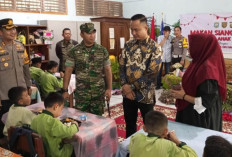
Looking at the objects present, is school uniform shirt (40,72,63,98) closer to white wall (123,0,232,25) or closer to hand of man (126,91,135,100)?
hand of man (126,91,135,100)

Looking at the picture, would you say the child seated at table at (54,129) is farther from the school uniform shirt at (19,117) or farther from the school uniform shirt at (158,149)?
the school uniform shirt at (158,149)

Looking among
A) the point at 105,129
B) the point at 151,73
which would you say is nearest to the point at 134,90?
the point at 151,73

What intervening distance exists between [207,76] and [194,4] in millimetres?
5803

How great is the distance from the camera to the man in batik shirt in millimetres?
2287

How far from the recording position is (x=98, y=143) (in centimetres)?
209

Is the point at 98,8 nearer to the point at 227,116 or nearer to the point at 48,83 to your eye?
the point at 48,83

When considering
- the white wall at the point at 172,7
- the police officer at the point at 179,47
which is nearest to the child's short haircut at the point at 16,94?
the police officer at the point at 179,47

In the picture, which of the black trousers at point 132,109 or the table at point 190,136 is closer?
the table at point 190,136

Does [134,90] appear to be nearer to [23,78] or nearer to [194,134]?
[194,134]

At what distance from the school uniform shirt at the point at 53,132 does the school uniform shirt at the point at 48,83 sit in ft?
6.61

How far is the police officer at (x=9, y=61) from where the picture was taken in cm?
273

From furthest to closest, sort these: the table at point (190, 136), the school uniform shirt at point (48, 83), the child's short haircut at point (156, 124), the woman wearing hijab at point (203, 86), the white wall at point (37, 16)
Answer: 1. the white wall at point (37, 16)
2. the school uniform shirt at point (48, 83)
3. the woman wearing hijab at point (203, 86)
4. the table at point (190, 136)
5. the child's short haircut at point (156, 124)

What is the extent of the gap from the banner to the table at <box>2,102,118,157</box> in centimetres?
548

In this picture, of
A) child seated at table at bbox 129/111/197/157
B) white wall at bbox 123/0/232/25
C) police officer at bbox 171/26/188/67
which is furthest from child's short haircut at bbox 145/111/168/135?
white wall at bbox 123/0/232/25
